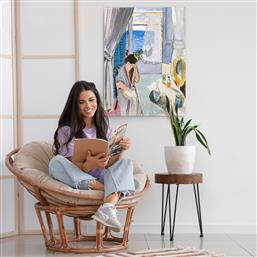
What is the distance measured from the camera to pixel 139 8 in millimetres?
5051

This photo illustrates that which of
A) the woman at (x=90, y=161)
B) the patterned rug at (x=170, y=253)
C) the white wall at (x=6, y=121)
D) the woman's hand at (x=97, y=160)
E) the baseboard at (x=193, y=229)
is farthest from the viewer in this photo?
the baseboard at (x=193, y=229)

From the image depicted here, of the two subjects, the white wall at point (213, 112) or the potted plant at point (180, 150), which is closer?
the potted plant at point (180, 150)

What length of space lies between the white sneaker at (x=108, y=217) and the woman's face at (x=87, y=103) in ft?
2.59

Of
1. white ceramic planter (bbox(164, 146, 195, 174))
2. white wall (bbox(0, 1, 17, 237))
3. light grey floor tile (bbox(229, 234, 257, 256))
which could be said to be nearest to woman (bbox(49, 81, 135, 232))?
white ceramic planter (bbox(164, 146, 195, 174))

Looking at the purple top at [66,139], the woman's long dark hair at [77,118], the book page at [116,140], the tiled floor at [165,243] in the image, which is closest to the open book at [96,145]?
the book page at [116,140]

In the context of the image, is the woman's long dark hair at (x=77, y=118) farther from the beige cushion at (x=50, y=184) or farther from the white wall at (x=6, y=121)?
the white wall at (x=6, y=121)

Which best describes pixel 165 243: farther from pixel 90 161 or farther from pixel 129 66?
pixel 129 66

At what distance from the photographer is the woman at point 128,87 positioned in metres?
5.04

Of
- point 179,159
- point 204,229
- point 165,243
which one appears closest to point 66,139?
point 179,159

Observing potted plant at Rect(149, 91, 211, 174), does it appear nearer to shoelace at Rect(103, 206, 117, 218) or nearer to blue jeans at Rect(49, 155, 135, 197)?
blue jeans at Rect(49, 155, 135, 197)

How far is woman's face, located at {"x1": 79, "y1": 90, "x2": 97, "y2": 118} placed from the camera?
433 cm

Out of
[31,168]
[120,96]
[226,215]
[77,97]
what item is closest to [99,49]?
[120,96]

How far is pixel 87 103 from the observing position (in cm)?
433

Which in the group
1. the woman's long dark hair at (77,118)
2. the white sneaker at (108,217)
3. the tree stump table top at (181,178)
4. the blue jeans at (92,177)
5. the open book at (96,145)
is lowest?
the white sneaker at (108,217)
